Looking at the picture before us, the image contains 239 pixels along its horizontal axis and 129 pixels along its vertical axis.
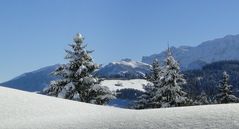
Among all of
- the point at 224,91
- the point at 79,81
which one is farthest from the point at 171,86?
the point at 224,91

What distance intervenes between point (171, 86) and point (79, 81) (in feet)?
31.6

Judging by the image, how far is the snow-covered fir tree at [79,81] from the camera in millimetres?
38281

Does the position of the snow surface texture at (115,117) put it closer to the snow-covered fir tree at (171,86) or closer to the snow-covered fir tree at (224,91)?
the snow-covered fir tree at (171,86)

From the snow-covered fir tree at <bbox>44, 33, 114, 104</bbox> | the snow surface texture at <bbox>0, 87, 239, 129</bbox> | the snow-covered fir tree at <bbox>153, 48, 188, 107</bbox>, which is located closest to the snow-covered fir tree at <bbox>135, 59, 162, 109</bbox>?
the snow-covered fir tree at <bbox>153, 48, 188, 107</bbox>

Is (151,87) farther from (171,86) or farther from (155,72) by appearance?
(171,86)

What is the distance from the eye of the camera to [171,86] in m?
43.3

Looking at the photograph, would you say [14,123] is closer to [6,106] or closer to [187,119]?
[6,106]

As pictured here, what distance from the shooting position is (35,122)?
9.30 m

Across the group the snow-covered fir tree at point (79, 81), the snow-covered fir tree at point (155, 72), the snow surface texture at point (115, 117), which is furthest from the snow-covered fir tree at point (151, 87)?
the snow surface texture at point (115, 117)

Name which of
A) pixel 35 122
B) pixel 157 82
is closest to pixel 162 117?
pixel 35 122

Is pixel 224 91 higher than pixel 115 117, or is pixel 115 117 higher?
pixel 224 91

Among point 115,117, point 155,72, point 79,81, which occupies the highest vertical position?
point 155,72

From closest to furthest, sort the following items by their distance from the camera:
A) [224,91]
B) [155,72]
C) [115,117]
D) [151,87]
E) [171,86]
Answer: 1. [115,117]
2. [171,86]
3. [151,87]
4. [155,72]
5. [224,91]

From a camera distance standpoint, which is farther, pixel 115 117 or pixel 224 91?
pixel 224 91
